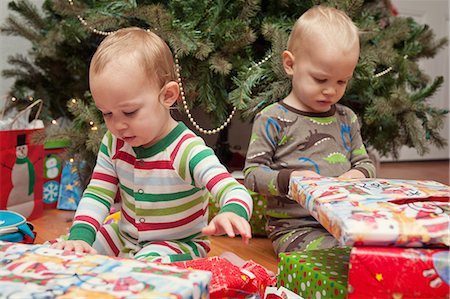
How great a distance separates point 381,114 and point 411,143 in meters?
0.20

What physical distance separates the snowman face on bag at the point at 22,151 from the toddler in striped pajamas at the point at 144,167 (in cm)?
67

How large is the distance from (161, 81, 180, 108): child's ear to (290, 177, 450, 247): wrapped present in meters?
0.27

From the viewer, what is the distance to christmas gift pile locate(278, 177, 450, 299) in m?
0.64

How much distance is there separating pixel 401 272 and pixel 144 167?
490 mm

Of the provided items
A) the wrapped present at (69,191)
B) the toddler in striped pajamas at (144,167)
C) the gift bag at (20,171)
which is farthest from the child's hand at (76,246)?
the wrapped present at (69,191)

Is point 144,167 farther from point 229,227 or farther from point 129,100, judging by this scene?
point 229,227

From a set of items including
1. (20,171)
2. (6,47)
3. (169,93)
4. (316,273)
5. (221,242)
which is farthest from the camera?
(6,47)

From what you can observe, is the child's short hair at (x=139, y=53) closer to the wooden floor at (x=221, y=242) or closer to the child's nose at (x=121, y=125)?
the child's nose at (x=121, y=125)

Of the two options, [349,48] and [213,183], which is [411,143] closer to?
[349,48]

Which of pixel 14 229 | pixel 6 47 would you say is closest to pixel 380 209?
pixel 14 229

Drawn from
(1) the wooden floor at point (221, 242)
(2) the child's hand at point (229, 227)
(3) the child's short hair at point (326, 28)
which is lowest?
(1) the wooden floor at point (221, 242)

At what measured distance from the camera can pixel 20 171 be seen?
1570 mm

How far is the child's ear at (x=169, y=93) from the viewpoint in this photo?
92cm

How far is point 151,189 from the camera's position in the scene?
939 mm
